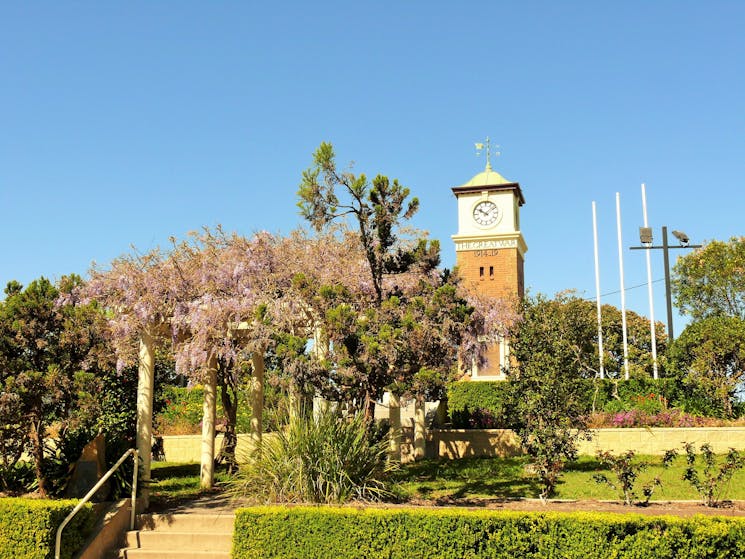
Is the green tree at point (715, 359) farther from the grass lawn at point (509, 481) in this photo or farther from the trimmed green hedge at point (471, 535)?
the trimmed green hedge at point (471, 535)

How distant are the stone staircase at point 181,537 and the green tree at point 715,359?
51.9 ft

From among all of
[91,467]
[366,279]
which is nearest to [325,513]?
[91,467]

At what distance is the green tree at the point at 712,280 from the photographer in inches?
1277

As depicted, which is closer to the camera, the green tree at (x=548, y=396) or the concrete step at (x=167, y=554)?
the concrete step at (x=167, y=554)

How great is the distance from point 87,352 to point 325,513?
393cm

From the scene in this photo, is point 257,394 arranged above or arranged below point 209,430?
above

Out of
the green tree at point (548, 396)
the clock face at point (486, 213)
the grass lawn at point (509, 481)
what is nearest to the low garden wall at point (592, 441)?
the grass lawn at point (509, 481)

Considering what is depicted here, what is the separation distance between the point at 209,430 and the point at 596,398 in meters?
12.0

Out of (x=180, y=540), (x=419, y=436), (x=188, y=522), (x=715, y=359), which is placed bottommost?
(x=180, y=540)

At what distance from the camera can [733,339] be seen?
2186 centimetres

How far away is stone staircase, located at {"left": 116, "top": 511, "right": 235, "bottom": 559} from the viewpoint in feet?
29.2

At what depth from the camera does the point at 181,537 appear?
359 inches

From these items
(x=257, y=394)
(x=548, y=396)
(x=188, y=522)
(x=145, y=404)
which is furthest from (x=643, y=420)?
(x=145, y=404)

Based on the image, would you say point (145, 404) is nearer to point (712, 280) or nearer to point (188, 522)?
point (188, 522)
